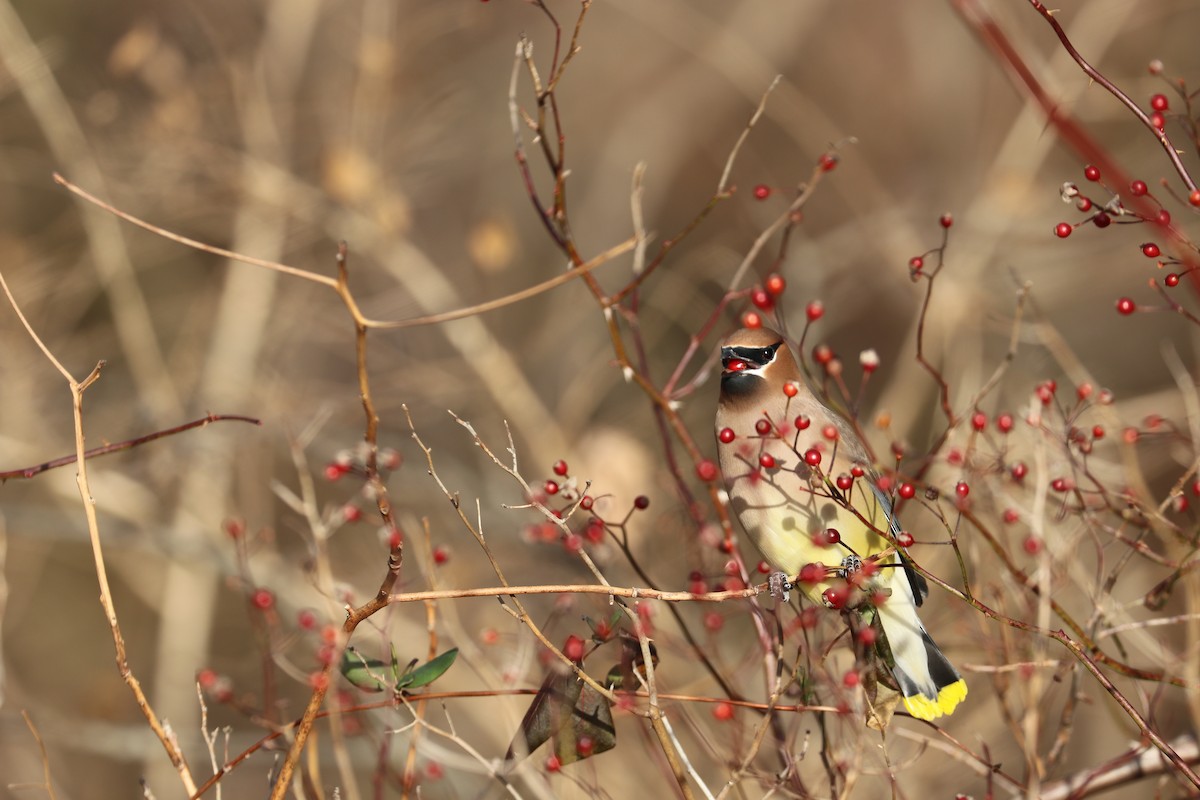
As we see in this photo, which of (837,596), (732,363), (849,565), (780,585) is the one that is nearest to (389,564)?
(837,596)

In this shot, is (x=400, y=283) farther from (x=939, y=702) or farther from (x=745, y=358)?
(x=939, y=702)

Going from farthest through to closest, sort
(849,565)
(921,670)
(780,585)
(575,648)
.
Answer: (921,670), (849,565), (780,585), (575,648)

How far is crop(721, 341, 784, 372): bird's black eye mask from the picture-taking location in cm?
367

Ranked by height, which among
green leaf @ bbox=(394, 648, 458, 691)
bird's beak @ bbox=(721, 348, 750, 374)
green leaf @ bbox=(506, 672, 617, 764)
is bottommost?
green leaf @ bbox=(506, 672, 617, 764)

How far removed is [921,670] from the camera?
340cm

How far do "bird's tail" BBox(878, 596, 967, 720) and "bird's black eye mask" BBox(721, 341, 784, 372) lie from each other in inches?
32.2

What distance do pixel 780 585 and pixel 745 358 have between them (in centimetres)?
81

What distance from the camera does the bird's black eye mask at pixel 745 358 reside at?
3666 mm

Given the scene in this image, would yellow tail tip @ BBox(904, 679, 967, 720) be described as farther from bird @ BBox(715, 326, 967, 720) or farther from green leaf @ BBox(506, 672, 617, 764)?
green leaf @ BBox(506, 672, 617, 764)

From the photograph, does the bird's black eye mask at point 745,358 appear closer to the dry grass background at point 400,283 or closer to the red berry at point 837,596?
the dry grass background at point 400,283

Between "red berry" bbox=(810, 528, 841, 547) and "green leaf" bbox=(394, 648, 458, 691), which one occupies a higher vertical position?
"red berry" bbox=(810, 528, 841, 547)

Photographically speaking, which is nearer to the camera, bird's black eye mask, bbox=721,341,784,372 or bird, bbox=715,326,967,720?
bird, bbox=715,326,967,720

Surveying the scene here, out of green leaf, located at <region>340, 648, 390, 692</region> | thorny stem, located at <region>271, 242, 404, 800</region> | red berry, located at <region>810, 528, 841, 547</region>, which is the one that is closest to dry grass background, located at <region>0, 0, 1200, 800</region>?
red berry, located at <region>810, 528, 841, 547</region>

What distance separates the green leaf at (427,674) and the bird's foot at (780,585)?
2.74 ft
